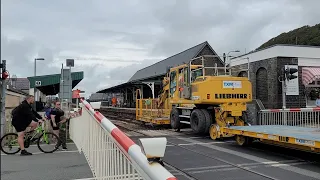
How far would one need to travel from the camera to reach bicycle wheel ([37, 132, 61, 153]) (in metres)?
10.1

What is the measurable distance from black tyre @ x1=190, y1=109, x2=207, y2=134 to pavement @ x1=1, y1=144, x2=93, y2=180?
534 centimetres

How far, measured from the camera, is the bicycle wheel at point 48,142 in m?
10.1

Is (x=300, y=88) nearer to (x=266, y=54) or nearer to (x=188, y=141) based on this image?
(x=266, y=54)

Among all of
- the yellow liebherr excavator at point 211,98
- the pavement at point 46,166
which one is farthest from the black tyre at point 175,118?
the pavement at point 46,166

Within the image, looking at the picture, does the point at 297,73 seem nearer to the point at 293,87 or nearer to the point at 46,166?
the point at 293,87

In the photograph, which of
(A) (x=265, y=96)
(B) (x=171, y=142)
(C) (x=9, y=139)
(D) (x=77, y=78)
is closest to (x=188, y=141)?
(B) (x=171, y=142)

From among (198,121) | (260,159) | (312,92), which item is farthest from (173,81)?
(312,92)

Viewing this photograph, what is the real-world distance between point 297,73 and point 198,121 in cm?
999

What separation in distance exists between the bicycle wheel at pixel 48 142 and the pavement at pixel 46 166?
0.17 m

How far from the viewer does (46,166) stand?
25.9 ft

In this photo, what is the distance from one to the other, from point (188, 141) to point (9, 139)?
20.2 feet

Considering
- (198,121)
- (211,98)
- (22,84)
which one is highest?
(22,84)

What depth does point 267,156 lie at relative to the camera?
30.5 ft

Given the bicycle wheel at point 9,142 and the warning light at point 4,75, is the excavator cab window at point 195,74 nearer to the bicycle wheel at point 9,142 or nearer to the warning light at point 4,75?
the warning light at point 4,75
